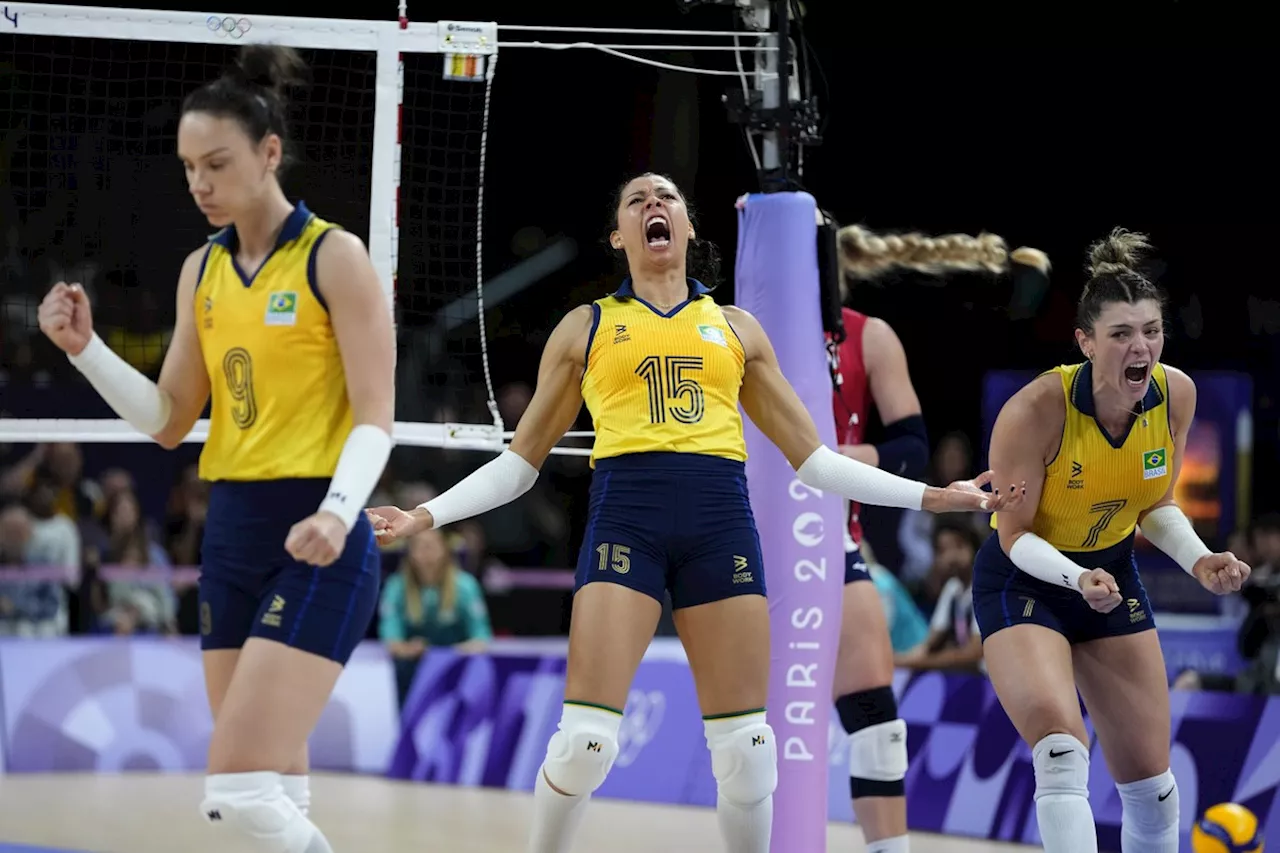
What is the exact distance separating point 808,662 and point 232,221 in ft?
8.54

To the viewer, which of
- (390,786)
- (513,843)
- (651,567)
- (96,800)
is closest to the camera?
(651,567)

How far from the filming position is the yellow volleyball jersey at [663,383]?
463 centimetres

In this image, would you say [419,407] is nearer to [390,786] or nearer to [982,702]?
[390,786]

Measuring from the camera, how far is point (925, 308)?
42.4 feet

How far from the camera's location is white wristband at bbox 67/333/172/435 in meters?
3.95

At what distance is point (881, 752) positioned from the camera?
5586mm

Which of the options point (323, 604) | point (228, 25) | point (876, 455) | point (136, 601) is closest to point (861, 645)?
point (876, 455)

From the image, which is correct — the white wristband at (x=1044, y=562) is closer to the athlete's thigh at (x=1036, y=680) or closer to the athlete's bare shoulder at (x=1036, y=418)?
the athlete's thigh at (x=1036, y=680)

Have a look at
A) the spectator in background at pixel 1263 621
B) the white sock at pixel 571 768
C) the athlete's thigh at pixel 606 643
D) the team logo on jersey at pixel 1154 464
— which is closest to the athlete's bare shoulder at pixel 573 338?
the athlete's thigh at pixel 606 643

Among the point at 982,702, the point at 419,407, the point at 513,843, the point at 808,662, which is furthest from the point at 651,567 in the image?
the point at 419,407

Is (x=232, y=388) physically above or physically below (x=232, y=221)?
below

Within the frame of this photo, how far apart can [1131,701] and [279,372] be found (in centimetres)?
267

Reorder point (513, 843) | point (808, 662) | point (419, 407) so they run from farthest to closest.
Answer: point (419, 407) < point (513, 843) < point (808, 662)

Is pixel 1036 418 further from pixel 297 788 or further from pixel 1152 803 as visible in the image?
pixel 297 788
